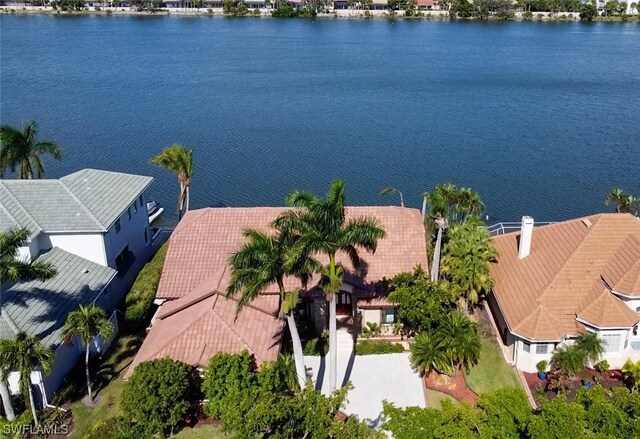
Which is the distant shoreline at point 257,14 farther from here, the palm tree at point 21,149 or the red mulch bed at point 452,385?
the red mulch bed at point 452,385

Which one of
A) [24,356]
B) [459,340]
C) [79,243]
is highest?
[79,243]

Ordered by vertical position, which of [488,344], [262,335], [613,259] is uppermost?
[613,259]

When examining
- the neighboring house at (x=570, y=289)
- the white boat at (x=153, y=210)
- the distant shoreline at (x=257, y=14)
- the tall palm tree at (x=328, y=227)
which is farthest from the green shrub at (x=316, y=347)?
the distant shoreline at (x=257, y=14)

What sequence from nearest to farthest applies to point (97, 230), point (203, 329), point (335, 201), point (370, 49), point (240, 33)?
1. point (335, 201)
2. point (203, 329)
3. point (97, 230)
4. point (370, 49)
5. point (240, 33)

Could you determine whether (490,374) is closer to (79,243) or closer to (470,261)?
(470,261)

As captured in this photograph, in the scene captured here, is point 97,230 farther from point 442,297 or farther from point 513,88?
point 513,88


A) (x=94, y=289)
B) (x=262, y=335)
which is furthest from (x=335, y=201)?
(x=94, y=289)

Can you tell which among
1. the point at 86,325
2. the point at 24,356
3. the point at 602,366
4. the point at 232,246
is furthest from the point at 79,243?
the point at 602,366
